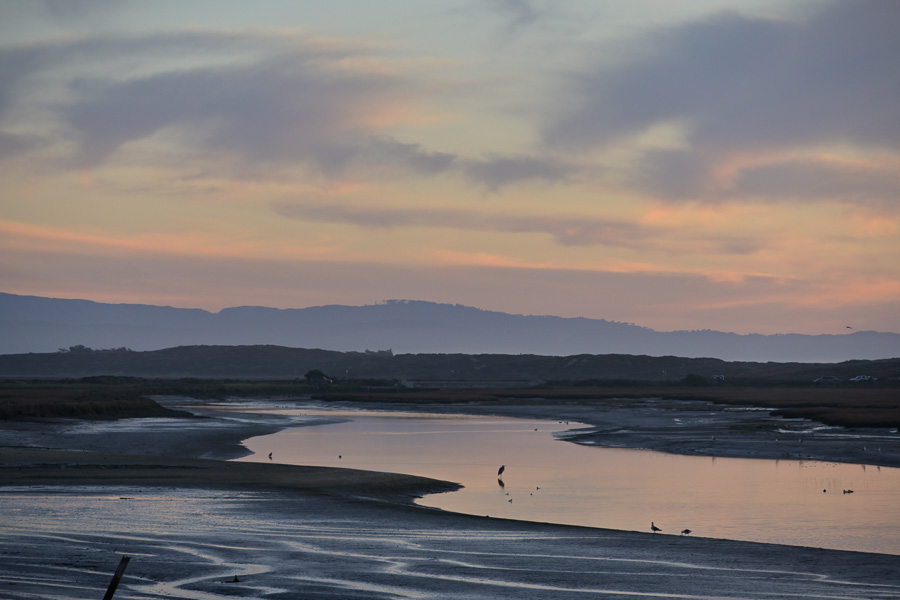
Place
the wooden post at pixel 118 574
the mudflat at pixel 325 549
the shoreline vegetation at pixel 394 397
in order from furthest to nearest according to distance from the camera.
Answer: the shoreline vegetation at pixel 394 397 < the mudflat at pixel 325 549 < the wooden post at pixel 118 574

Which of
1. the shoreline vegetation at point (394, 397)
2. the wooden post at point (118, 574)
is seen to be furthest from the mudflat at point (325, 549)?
the shoreline vegetation at point (394, 397)

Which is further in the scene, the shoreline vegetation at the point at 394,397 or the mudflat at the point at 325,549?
the shoreline vegetation at the point at 394,397

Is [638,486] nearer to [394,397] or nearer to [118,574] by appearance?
[118,574]

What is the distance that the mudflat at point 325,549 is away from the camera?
16125mm

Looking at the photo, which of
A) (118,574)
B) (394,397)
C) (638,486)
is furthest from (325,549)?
(394,397)

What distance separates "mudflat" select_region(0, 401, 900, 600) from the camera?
52.9ft

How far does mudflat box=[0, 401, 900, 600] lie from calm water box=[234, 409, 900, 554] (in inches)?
95.1

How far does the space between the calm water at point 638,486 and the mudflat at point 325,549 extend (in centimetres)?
242

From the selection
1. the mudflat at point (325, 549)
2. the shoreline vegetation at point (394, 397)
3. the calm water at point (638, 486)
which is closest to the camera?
the mudflat at point (325, 549)

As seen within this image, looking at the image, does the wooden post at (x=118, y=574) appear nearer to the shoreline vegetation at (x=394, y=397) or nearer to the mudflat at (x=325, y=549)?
the mudflat at (x=325, y=549)

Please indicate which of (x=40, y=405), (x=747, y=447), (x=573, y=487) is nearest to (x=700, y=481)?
(x=573, y=487)

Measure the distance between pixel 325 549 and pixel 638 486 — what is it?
51.7 ft

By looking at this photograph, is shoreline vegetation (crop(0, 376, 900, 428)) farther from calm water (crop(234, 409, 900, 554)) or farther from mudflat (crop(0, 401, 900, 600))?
mudflat (crop(0, 401, 900, 600))

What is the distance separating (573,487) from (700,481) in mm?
4796
